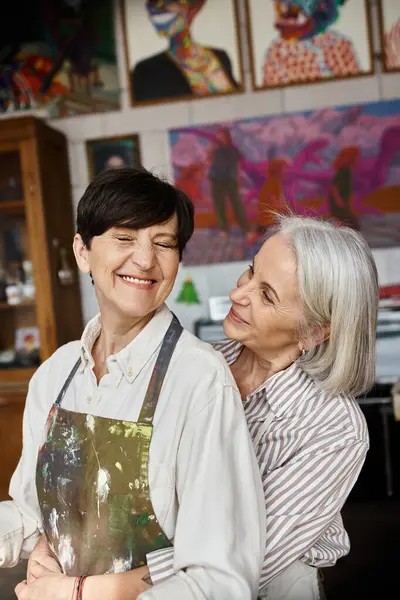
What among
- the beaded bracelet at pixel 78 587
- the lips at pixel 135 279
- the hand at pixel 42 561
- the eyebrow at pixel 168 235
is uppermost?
the eyebrow at pixel 168 235

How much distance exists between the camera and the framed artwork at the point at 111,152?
157 inches

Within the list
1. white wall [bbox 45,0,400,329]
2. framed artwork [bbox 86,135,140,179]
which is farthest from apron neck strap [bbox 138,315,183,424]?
framed artwork [bbox 86,135,140,179]

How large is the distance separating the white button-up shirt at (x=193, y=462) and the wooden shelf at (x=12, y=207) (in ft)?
8.26

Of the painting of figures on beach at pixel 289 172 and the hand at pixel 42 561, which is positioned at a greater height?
the painting of figures on beach at pixel 289 172

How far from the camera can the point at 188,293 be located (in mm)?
3957

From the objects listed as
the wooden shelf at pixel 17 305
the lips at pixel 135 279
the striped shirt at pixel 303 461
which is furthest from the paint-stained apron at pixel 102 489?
the wooden shelf at pixel 17 305

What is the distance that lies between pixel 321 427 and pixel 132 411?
1.68ft

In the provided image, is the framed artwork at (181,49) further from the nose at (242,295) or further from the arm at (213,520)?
the arm at (213,520)

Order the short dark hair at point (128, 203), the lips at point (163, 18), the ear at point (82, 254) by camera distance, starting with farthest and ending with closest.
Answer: the lips at point (163, 18), the ear at point (82, 254), the short dark hair at point (128, 203)

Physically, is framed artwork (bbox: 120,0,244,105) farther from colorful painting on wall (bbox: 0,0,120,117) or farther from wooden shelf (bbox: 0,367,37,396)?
wooden shelf (bbox: 0,367,37,396)

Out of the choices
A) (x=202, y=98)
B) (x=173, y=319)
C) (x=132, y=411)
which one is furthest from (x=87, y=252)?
(x=202, y=98)

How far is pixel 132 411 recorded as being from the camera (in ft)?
3.83

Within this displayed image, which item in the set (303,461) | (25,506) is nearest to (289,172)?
(303,461)

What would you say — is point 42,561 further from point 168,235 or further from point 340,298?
point 340,298
